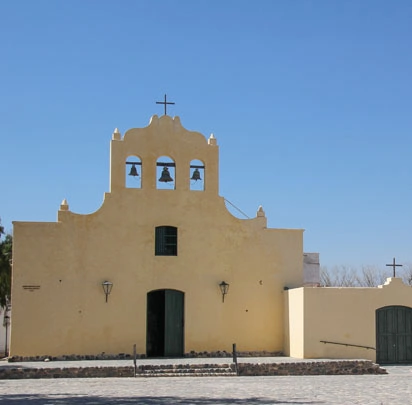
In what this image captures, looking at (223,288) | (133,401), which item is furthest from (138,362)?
(133,401)

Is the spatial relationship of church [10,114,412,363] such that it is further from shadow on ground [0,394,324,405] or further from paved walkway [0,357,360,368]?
shadow on ground [0,394,324,405]

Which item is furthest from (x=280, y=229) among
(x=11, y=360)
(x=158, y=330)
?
(x=11, y=360)

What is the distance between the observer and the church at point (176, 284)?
26797 mm

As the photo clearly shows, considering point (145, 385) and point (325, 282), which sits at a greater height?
point (325, 282)

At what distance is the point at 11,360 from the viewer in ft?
86.3

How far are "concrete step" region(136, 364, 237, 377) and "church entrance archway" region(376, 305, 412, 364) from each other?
237 inches

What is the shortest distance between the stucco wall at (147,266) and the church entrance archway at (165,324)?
292mm

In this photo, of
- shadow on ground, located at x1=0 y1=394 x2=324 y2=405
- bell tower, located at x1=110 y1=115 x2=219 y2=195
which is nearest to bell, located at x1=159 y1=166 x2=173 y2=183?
bell tower, located at x1=110 y1=115 x2=219 y2=195

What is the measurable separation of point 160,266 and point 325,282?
40.8 meters

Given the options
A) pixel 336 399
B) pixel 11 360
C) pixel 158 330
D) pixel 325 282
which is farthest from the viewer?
pixel 325 282

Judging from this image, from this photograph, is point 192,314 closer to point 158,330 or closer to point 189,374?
point 158,330

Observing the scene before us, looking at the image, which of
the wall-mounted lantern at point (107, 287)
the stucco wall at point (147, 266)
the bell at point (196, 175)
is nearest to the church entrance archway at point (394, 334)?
the stucco wall at point (147, 266)

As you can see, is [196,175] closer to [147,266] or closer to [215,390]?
[147,266]

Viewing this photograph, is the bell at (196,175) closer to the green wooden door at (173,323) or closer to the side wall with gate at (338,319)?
the green wooden door at (173,323)
